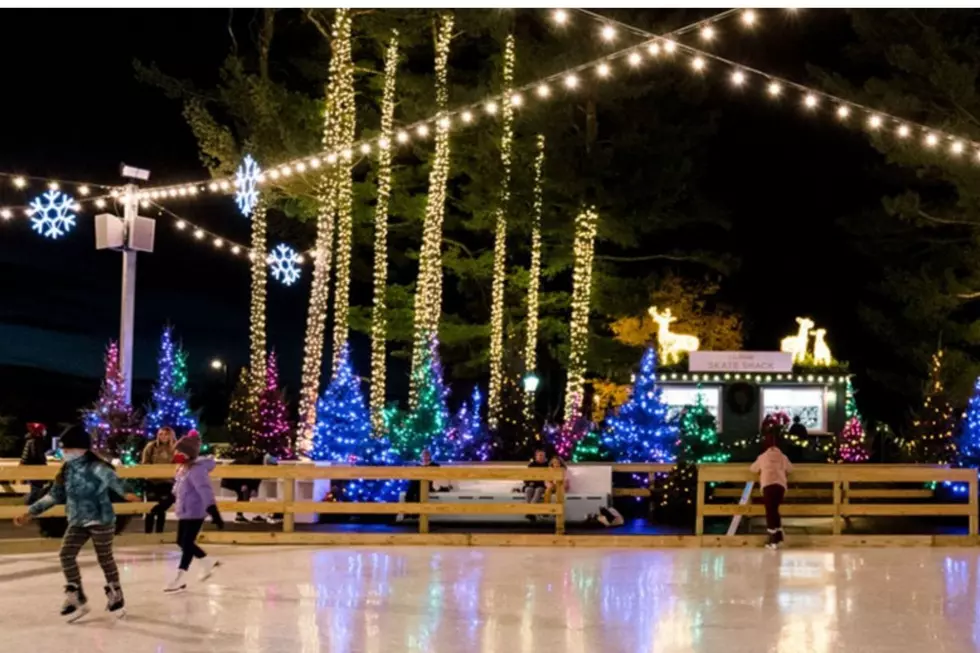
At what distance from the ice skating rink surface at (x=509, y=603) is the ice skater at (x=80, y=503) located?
387 mm

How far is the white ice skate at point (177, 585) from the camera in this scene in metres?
10.2

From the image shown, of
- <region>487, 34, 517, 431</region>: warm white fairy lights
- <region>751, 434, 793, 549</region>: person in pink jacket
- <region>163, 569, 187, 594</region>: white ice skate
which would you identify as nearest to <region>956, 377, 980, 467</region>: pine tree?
<region>751, 434, 793, 549</region>: person in pink jacket

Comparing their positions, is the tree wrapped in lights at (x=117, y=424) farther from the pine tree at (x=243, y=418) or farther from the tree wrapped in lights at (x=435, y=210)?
the tree wrapped in lights at (x=435, y=210)

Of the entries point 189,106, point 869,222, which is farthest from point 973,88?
point 189,106

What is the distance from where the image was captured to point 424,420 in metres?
20.0

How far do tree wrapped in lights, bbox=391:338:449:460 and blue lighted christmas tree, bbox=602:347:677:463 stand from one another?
297cm

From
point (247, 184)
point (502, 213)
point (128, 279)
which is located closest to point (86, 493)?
point (128, 279)

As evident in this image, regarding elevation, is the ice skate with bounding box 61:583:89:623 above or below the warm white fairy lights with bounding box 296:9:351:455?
below

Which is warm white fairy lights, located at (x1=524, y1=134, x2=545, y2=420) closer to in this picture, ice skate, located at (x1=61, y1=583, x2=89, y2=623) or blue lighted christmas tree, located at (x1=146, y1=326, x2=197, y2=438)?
blue lighted christmas tree, located at (x1=146, y1=326, x2=197, y2=438)

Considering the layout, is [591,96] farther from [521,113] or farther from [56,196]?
[56,196]

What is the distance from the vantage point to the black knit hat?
8.76 meters

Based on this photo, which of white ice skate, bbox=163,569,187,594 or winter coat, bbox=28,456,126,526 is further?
white ice skate, bbox=163,569,187,594

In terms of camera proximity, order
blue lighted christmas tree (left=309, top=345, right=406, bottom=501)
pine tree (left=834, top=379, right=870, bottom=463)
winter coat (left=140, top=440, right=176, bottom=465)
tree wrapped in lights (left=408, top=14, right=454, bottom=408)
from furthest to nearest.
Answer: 1. tree wrapped in lights (left=408, top=14, right=454, bottom=408)
2. pine tree (left=834, top=379, right=870, bottom=463)
3. blue lighted christmas tree (left=309, top=345, right=406, bottom=501)
4. winter coat (left=140, top=440, right=176, bottom=465)

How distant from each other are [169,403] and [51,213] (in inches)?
166
